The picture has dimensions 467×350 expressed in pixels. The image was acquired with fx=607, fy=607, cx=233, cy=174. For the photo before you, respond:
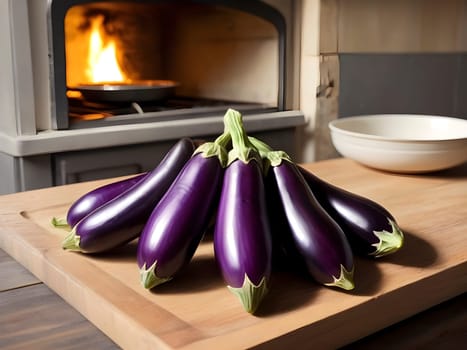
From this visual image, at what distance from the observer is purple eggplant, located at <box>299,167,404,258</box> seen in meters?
0.60

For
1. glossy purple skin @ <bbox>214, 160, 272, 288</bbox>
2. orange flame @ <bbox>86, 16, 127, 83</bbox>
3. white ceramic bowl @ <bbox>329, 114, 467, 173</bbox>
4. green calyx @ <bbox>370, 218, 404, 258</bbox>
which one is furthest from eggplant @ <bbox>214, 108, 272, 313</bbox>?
orange flame @ <bbox>86, 16, 127, 83</bbox>

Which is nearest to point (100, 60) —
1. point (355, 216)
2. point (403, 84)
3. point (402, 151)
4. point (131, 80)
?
point (131, 80)

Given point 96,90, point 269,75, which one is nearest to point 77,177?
point 96,90

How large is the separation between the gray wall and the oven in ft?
0.49

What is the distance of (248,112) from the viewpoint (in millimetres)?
1589

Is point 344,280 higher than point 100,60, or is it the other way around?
point 100,60

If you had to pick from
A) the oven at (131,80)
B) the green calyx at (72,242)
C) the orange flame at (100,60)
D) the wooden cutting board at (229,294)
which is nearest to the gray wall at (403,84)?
the oven at (131,80)

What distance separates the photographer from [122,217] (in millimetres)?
591

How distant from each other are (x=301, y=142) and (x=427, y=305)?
113cm

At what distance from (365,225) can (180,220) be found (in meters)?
0.19

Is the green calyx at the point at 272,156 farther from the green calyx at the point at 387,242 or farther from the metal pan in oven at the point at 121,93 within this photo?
the metal pan in oven at the point at 121,93

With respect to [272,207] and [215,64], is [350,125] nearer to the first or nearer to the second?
[272,207]

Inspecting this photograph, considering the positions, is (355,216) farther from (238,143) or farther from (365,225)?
(238,143)

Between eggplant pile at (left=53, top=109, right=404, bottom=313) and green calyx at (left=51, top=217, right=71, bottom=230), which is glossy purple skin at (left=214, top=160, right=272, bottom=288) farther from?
green calyx at (left=51, top=217, right=71, bottom=230)
